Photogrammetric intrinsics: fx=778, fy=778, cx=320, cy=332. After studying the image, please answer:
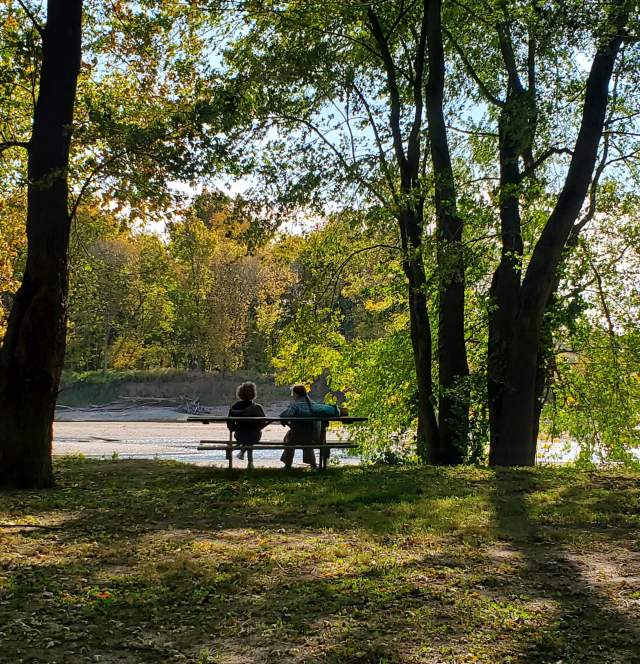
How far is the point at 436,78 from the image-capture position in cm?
1381

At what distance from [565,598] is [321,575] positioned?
157 cm

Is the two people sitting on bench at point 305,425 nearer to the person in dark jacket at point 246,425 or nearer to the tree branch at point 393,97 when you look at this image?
the person in dark jacket at point 246,425

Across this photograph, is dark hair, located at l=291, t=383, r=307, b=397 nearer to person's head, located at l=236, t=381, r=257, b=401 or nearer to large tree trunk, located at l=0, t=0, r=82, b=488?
person's head, located at l=236, t=381, r=257, b=401

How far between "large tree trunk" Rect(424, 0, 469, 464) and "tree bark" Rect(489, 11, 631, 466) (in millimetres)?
655

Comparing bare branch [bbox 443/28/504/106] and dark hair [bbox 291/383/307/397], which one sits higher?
bare branch [bbox 443/28/504/106]

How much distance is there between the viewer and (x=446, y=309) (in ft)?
46.2

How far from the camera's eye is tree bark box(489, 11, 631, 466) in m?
12.4

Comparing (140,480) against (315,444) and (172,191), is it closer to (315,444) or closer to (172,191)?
(315,444)

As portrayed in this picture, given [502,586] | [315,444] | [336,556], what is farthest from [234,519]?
[315,444]

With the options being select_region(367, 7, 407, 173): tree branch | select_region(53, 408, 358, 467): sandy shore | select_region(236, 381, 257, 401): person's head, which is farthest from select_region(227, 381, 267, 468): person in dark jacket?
select_region(367, 7, 407, 173): tree branch

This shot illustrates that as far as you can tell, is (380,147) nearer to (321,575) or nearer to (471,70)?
(471,70)

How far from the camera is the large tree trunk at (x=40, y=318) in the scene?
9359 millimetres

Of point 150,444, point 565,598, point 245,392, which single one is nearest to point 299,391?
point 245,392

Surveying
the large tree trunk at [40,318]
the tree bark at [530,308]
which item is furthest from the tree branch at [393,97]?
the large tree trunk at [40,318]
